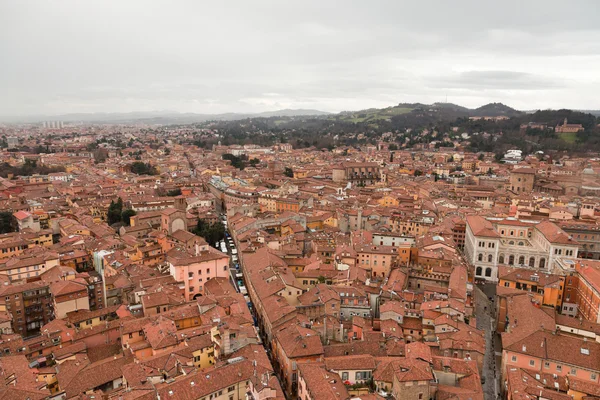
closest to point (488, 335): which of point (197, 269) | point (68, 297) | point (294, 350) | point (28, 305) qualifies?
point (294, 350)

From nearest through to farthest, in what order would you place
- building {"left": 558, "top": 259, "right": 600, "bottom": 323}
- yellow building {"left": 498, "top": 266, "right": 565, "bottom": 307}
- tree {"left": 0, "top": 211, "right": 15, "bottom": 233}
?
building {"left": 558, "top": 259, "right": 600, "bottom": 323}
yellow building {"left": 498, "top": 266, "right": 565, "bottom": 307}
tree {"left": 0, "top": 211, "right": 15, "bottom": 233}

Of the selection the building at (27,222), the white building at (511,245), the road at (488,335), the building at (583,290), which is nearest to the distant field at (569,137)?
the white building at (511,245)

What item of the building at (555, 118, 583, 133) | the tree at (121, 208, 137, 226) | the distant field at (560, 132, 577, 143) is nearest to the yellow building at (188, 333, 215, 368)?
the tree at (121, 208, 137, 226)

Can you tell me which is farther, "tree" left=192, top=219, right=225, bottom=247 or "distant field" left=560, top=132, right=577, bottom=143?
"distant field" left=560, top=132, right=577, bottom=143

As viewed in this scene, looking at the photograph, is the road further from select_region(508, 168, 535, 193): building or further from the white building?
select_region(508, 168, 535, 193): building

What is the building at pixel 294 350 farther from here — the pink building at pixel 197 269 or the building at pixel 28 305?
the building at pixel 28 305

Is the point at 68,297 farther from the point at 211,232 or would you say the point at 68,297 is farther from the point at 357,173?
the point at 357,173

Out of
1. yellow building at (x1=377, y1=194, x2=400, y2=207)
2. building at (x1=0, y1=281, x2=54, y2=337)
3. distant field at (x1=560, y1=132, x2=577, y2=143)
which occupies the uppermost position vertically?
distant field at (x1=560, y1=132, x2=577, y2=143)

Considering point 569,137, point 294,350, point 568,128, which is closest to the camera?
point 294,350
